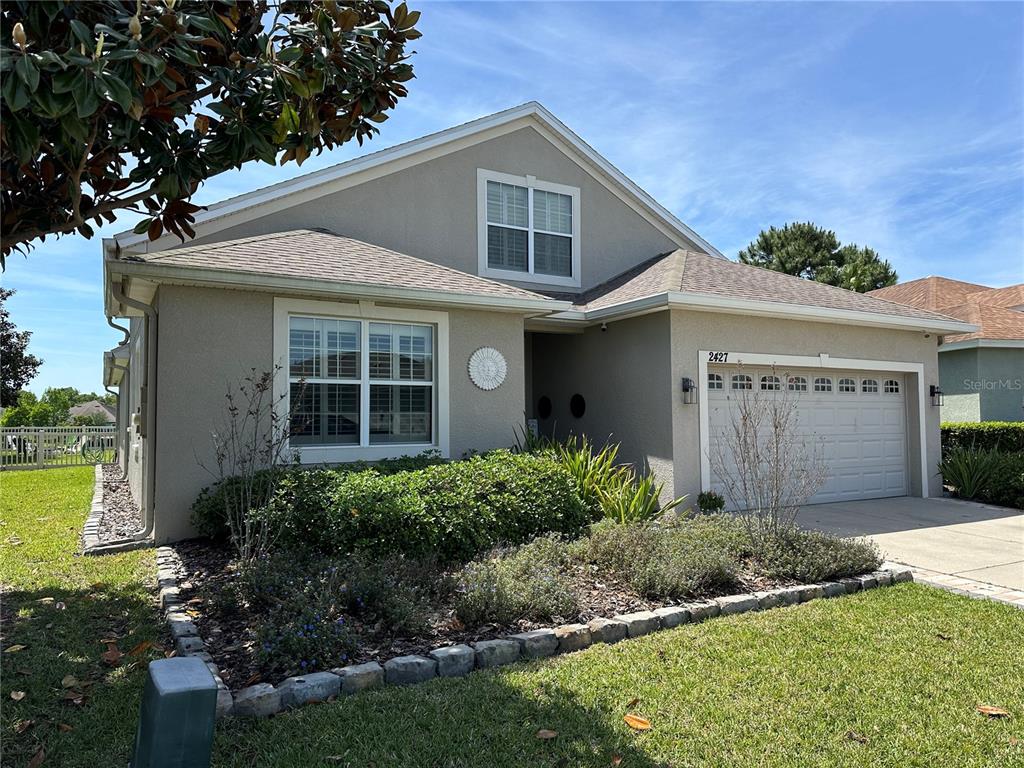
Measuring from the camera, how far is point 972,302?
63.9 feet

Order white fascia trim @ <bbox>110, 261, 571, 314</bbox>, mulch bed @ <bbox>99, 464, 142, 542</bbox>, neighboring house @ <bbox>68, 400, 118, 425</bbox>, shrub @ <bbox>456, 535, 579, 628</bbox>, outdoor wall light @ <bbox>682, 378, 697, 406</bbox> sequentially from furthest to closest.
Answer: neighboring house @ <bbox>68, 400, 118, 425</bbox> < outdoor wall light @ <bbox>682, 378, 697, 406</bbox> < mulch bed @ <bbox>99, 464, 142, 542</bbox> < white fascia trim @ <bbox>110, 261, 571, 314</bbox> < shrub @ <bbox>456, 535, 579, 628</bbox>

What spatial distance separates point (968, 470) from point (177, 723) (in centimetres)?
1389

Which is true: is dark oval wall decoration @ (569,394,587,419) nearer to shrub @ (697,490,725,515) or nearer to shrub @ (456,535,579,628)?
shrub @ (697,490,725,515)

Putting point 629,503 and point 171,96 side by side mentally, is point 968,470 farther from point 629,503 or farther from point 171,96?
point 171,96

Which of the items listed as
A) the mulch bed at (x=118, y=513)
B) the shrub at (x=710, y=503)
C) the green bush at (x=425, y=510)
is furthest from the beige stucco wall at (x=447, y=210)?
the green bush at (x=425, y=510)

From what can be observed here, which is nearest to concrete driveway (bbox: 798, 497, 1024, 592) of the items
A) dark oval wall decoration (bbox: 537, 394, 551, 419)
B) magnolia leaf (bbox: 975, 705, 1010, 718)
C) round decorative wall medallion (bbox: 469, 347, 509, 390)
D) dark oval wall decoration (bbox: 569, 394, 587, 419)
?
magnolia leaf (bbox: 975, 705, 1010, 718)

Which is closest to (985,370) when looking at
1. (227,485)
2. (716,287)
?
Answer: (716,287)

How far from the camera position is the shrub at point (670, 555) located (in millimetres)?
6023

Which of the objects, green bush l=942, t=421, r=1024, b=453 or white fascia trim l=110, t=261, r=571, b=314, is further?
green bush l=942, t=421, r=1024, b=453

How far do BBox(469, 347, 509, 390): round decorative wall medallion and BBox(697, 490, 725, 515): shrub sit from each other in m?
3.52

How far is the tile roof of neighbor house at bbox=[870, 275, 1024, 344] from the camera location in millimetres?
16703

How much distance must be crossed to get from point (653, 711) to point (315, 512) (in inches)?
164

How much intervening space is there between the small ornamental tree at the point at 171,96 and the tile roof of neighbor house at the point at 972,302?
16.1 m

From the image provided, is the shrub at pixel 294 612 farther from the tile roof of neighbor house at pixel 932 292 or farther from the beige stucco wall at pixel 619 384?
the tile roof of neighbor house at pixel 932 292
